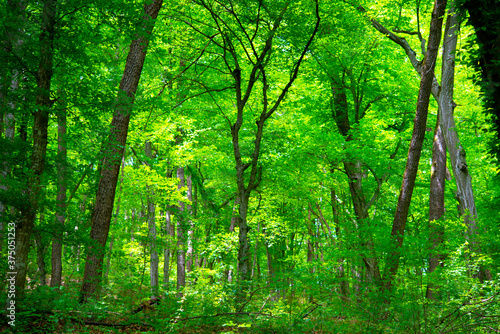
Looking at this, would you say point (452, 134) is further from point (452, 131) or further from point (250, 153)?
point (250, 153)

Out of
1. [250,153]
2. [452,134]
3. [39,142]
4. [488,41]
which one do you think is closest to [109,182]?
[39,142]

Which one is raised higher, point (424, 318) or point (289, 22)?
point (289, 22)

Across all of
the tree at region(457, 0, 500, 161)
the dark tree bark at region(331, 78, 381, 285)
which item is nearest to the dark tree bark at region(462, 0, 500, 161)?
the tree at region(457, 0, 500, 161)

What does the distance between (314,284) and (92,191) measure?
4800 millimetres

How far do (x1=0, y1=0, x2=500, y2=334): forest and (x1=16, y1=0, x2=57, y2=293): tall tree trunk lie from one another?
21mm

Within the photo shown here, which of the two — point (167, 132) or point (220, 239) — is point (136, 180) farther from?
point (220, 239)

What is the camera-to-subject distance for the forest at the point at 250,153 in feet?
17.2

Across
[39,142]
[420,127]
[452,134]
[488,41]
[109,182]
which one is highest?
[452,134]

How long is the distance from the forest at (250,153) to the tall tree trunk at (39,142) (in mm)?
21

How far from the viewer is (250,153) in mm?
15805

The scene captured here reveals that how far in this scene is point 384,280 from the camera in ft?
24.0

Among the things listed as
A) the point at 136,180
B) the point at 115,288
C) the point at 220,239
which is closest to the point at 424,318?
the point at 115,288

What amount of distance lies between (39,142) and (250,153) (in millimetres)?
10986

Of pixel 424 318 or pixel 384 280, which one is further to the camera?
pixel 384 280
